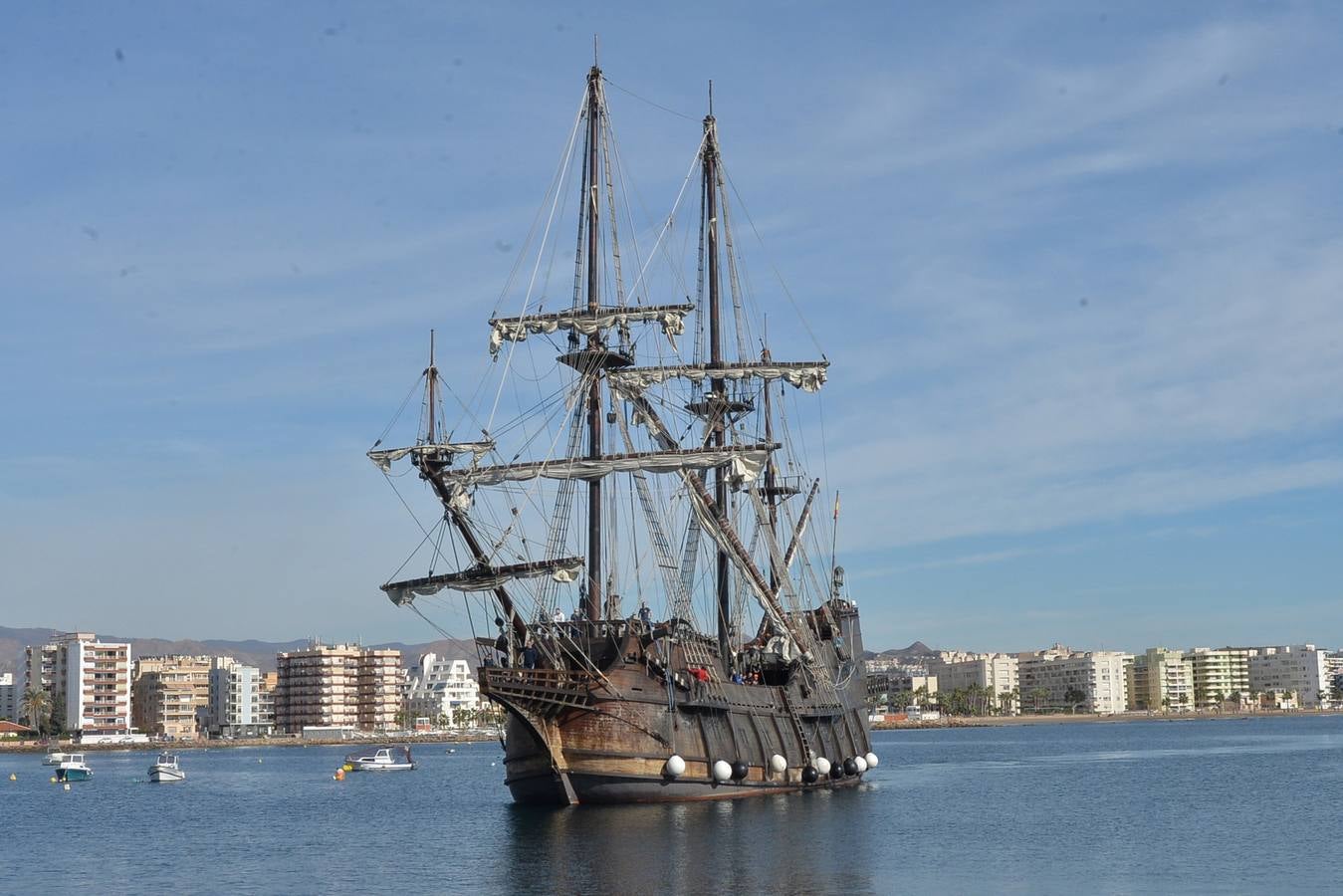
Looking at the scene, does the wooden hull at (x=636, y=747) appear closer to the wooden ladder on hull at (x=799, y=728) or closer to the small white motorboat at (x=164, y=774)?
the wooden ladder on hull at (x=799, y=728)

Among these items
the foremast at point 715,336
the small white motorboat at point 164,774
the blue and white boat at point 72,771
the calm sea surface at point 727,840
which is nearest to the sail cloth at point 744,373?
the foremast at point 715,336

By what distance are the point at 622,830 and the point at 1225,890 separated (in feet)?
70.7

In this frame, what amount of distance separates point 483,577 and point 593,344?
12.1 m

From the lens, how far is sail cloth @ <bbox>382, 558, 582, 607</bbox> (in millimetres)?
67250

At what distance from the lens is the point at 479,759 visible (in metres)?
177

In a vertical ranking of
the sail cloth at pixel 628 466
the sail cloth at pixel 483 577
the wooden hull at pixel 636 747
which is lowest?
the wooden hull at pixel 636 747

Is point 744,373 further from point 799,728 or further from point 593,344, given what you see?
point 799,728

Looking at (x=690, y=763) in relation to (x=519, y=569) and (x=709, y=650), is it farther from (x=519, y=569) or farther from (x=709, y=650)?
(x=519, y=569)

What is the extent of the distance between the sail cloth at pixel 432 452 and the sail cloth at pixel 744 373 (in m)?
11.8

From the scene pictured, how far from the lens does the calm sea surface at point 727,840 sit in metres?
48.7

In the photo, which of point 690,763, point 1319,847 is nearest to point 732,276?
point 690,763

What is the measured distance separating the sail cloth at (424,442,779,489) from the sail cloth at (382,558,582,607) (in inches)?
173

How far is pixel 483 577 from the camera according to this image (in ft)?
225

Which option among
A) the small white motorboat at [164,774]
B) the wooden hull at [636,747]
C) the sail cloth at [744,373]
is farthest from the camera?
the small white motorboat at [164,774]
